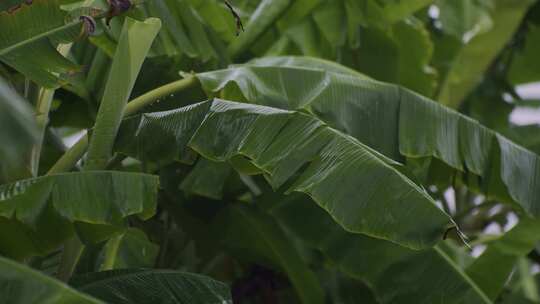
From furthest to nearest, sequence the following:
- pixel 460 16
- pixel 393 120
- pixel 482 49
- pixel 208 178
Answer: pixel 482 49 → pixel 460 16 → pixel 208 178 → pixel 393 120

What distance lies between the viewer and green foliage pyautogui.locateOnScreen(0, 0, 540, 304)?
7.21ft

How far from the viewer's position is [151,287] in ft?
7.64

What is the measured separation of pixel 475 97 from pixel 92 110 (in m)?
1.96

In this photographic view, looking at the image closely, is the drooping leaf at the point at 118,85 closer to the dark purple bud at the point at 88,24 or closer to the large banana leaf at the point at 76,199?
the dark purple bud at the point at 88,24

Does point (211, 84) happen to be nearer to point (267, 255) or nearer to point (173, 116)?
point (173, 116)

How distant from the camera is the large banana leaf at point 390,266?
2684 mm

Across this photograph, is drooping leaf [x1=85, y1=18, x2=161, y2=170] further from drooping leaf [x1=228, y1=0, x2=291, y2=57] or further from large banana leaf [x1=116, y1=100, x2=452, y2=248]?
drooping leaf [x1=228, y1=0, x2=291, y2=57]

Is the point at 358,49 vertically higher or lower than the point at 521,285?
higher

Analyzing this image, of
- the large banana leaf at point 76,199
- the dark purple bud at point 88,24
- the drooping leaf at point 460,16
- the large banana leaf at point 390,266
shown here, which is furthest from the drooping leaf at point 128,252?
the drooping leaf at point 460,16

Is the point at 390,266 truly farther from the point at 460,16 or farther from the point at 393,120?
the point at 460,16

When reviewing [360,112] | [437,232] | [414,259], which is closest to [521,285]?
[414,259]

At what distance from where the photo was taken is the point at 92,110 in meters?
3.14

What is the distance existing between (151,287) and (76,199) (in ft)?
1.08

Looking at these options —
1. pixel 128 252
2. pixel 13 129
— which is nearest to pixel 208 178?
pixel 128 252
